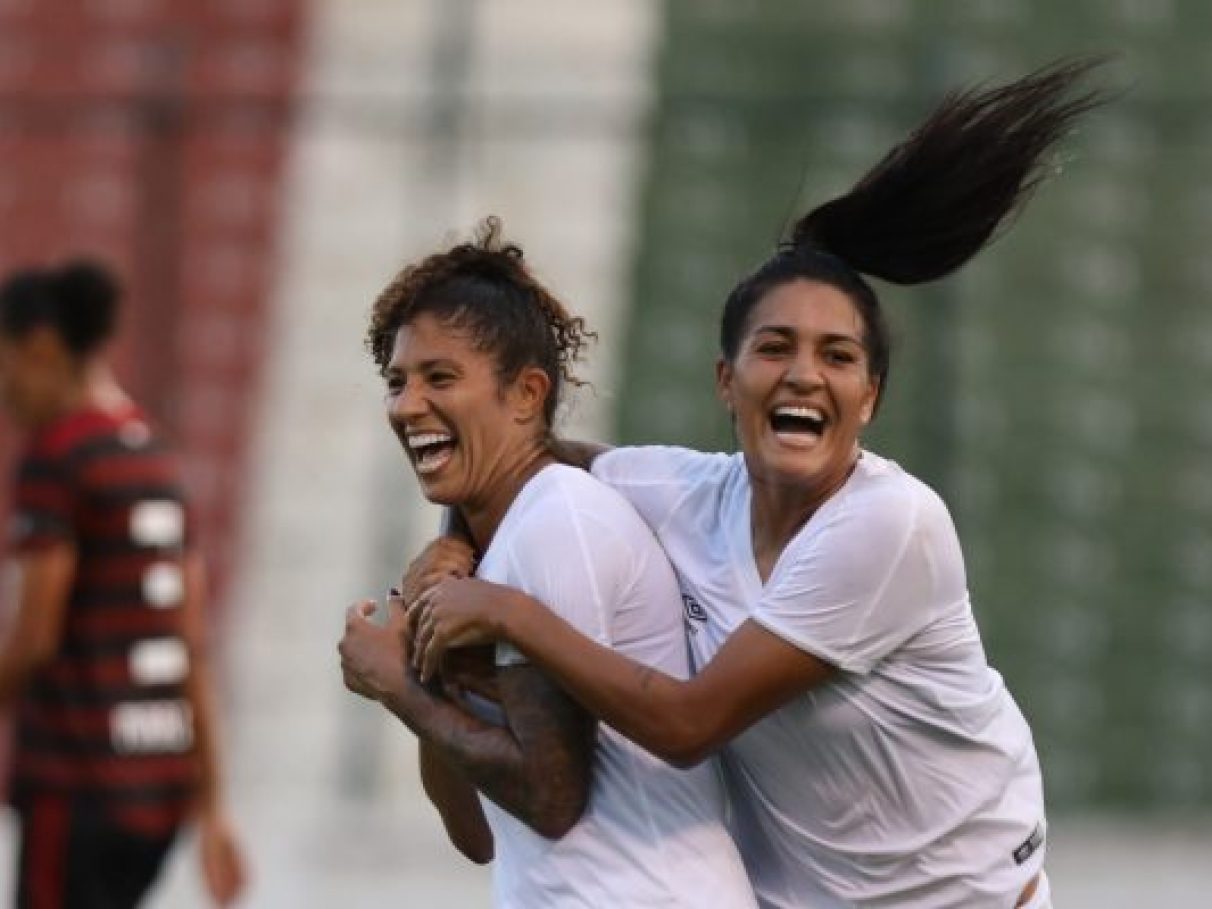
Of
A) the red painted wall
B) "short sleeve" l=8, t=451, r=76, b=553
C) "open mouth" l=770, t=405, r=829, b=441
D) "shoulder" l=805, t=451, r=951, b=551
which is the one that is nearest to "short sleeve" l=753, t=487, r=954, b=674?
"shoulder" l=805, t=451, r=951, b=551

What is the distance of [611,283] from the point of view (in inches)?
432

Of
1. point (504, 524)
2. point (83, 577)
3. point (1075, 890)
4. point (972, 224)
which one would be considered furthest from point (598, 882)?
point (1075, 890)

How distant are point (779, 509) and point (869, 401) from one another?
205 mm

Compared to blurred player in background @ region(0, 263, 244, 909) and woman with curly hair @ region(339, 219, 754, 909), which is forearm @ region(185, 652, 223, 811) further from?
woman with curly hair @ region(339, 219, 754, 909)

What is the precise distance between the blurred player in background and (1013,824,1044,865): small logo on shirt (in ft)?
8.89

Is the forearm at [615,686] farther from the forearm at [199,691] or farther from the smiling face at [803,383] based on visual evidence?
the forearm at [199,691]

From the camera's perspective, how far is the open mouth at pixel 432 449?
13.0 feet

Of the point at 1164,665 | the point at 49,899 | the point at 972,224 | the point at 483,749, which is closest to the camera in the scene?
the point at 483,749

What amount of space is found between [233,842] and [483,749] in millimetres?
2888

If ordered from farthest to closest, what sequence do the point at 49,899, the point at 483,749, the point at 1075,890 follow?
1. the point at 1075,890
2. the point at 49,899
3. the point at 483,749

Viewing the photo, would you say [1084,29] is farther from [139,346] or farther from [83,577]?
[83,577]

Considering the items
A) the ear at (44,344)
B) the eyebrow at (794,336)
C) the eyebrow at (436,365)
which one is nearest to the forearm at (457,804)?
the eyebrow at (436,365)

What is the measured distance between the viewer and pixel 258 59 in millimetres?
11883

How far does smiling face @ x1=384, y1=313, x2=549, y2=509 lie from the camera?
156 inches
